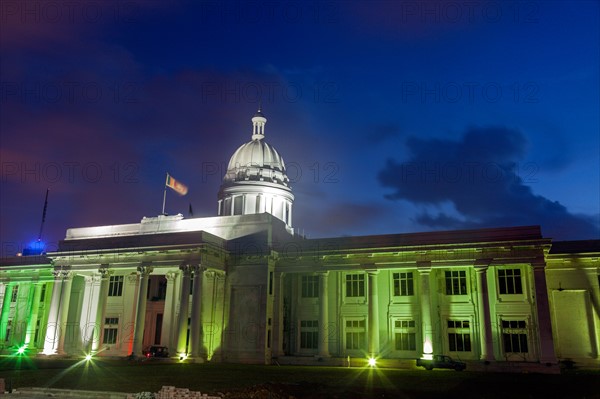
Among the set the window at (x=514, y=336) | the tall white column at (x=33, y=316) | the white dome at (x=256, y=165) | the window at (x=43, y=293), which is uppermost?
the white dome at (x=256, y=165)

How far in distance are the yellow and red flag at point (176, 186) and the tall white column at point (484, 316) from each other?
1240 inches

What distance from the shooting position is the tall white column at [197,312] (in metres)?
42.9

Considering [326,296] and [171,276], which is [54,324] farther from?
[326,296]

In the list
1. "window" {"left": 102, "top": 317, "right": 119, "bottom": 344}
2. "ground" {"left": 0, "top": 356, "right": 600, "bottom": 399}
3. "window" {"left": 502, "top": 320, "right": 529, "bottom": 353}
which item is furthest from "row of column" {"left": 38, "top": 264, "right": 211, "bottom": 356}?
"window" {"left": 502, "top": 320, "right": 529, "bottom": 353}

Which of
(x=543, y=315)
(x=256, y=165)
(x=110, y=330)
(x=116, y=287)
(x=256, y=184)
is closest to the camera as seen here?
(x=543, y=315)

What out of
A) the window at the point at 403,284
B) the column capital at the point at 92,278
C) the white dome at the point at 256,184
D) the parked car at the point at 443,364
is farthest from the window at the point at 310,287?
the column capital at the point at 92,278

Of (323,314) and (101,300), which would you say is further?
(101,300)

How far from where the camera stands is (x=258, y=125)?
214ft

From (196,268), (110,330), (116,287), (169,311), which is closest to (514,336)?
(196,268)

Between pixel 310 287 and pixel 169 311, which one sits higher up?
pixel 310 287

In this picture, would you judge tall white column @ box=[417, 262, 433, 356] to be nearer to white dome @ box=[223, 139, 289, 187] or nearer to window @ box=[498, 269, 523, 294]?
window @ box=[498, 269, 523, 294]

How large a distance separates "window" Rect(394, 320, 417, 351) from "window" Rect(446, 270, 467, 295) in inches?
166

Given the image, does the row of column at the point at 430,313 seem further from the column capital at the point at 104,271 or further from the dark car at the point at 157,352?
the column capital at the point at 104,271

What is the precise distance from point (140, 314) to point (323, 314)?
15695 mm
